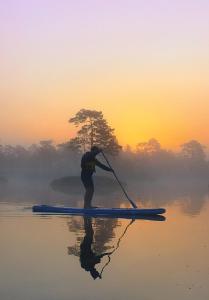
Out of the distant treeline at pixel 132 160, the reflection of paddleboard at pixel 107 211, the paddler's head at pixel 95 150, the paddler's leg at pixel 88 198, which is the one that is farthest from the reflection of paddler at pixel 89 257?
the distant treeline at pixel 132 160

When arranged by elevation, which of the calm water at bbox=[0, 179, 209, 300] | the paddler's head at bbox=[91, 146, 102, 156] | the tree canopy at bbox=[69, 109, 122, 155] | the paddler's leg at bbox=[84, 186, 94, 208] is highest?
the tree canopy at bbox=[69, 109, 122, 155]

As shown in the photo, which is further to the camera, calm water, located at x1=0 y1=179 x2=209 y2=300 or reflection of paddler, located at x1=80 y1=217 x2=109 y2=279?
reflection of paddler, located at x1=80 y1=217 x2=109 y2=279

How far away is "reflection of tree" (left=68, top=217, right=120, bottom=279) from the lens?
25.5 ft

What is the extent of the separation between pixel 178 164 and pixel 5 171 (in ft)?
179

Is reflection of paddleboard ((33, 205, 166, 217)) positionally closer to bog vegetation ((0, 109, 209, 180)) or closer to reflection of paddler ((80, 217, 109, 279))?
reflection of paddler ((80, 217, 109, 279))

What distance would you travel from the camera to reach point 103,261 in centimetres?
778

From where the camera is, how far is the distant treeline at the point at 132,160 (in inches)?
4407

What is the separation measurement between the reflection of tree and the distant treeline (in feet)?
278

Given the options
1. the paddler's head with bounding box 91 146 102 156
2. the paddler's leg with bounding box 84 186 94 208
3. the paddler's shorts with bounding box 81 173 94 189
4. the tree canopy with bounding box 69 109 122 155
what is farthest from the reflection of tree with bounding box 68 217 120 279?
the tree canopy with bounding box 69 109 122 155

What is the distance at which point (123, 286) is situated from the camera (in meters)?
6.26

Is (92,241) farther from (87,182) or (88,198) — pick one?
(87,182)

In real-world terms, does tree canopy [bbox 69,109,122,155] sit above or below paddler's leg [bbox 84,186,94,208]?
above

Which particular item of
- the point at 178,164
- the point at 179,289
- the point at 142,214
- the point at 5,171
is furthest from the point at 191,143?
the point at 179,289

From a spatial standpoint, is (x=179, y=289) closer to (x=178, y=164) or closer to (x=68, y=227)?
(x=68, y=227)
